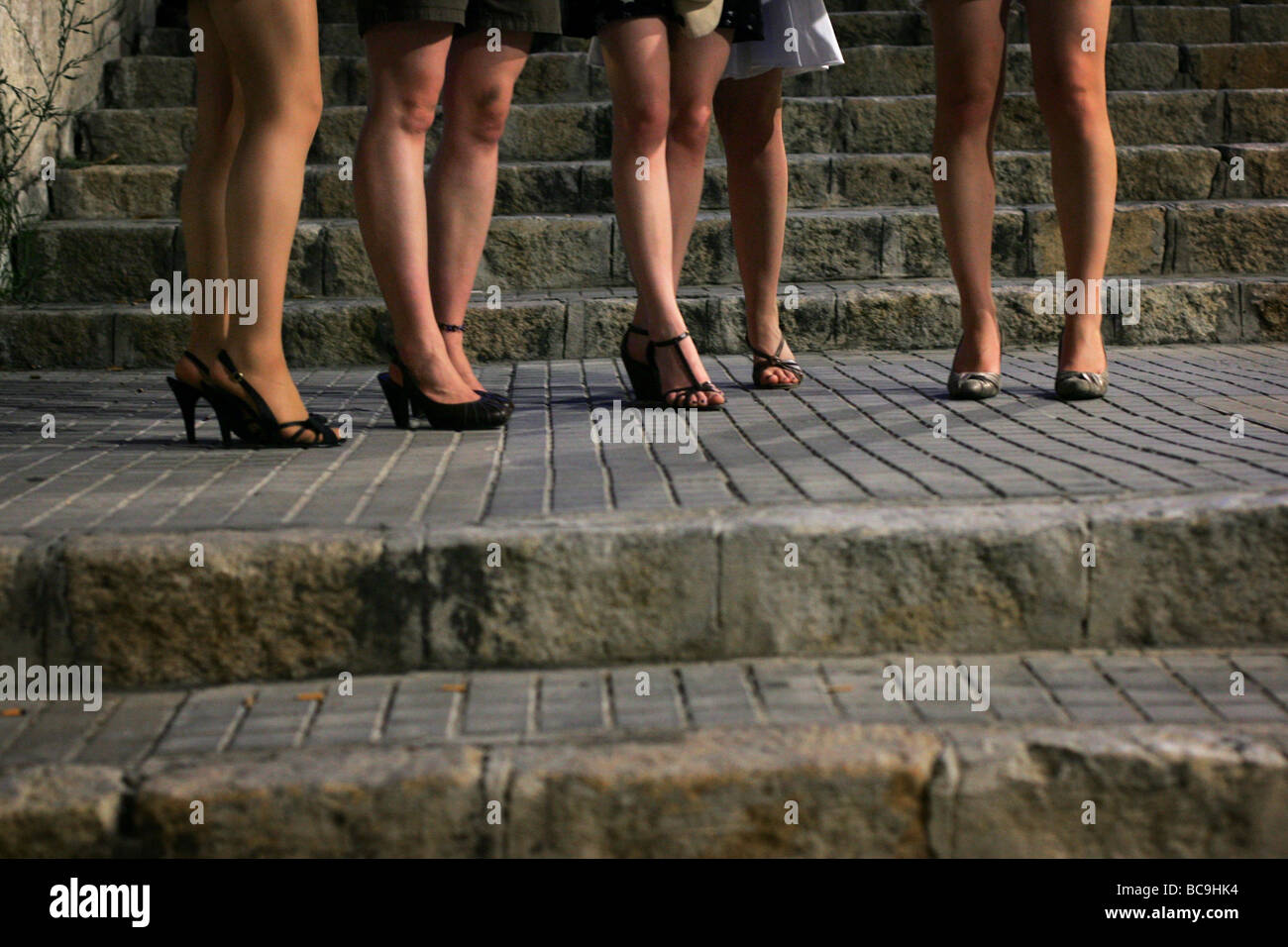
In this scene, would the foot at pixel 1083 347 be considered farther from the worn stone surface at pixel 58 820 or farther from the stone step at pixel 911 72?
the stone step at pixel 911 72

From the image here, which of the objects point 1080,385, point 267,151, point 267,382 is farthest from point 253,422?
point 1080,385

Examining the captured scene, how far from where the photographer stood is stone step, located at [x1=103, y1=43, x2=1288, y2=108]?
691 centimetres

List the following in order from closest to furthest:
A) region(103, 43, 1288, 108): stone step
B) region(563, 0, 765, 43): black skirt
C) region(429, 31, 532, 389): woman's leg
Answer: region(429, 31, 532, 389): woman's leg
region(563, 0, 765, 43): black skirt
region(103, 43, 1288, 108): stone step

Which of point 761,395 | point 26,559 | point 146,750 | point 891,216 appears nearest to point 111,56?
point 891,216

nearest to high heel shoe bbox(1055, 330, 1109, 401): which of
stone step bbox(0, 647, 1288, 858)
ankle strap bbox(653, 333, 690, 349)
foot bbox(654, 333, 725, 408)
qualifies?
foot bbox(654, 333, 725, 408)

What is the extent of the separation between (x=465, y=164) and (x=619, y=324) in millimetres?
1552

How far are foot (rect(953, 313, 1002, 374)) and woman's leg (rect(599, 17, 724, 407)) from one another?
27.8 inches

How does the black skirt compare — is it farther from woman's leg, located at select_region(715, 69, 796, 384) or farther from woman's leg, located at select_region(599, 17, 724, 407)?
woman's leg, located at select_region(715, 69, 796, 384)

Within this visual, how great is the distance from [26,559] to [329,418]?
1.53 meters

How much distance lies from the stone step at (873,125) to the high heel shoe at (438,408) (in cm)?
291

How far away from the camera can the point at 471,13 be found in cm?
369

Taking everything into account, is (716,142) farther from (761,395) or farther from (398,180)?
(398,180)

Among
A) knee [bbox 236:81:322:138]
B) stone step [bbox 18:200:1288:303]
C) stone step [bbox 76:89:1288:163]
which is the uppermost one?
stone step [bbox 76:89:1288:163]

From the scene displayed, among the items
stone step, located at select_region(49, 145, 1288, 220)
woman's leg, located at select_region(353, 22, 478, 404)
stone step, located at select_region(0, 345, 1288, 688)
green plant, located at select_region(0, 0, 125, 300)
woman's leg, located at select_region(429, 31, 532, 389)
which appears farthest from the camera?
stone step, located at select_region(49, 145, 1288, 220)
